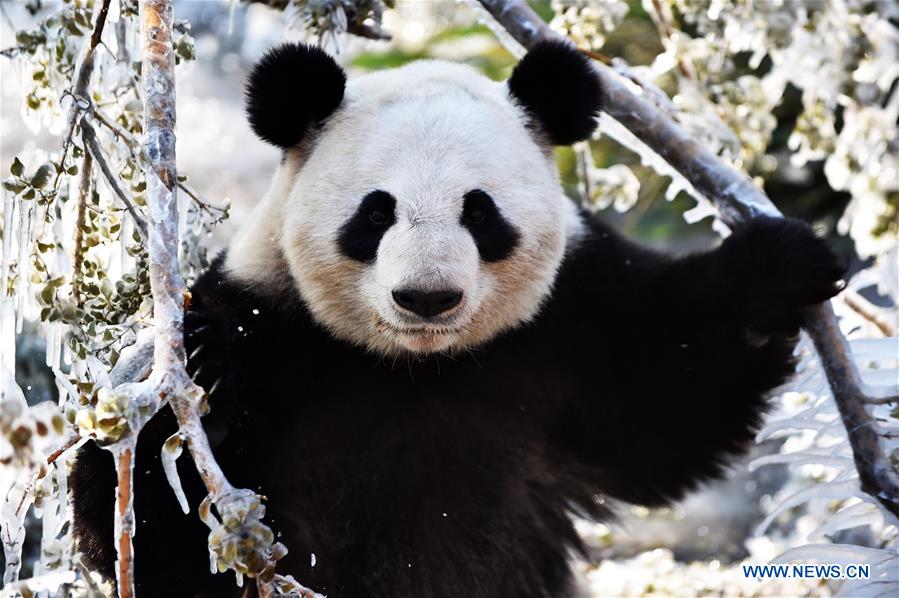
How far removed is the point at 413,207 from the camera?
2963 mm

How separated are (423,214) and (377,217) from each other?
20 centimetres

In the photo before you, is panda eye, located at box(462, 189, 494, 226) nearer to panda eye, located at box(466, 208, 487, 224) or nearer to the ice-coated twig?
panda eye, located at box(466, 208, 487, 224)

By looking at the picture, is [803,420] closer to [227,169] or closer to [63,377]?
[63,377]

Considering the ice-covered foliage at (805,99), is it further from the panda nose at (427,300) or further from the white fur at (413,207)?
the panda nose at (427,300)

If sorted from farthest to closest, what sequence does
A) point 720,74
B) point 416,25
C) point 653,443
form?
1. point 416,25
2. point 720,74
3. point 653,443

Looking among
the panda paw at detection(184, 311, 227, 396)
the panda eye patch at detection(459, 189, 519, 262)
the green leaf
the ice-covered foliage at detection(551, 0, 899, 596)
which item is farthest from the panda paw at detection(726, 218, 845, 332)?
the green leaf

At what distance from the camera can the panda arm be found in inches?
140

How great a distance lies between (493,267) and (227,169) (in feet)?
30.8

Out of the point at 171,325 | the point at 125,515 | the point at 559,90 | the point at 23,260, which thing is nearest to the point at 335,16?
the point at 559,90

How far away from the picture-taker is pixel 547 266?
3.36m

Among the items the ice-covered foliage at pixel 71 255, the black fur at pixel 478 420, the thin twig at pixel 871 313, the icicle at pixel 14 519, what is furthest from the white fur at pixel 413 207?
the thin twig at pixel 871 313

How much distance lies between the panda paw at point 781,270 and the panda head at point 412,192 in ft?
2.10

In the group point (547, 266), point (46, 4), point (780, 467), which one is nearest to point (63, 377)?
point (547, 266)

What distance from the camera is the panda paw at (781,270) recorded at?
3.46m
